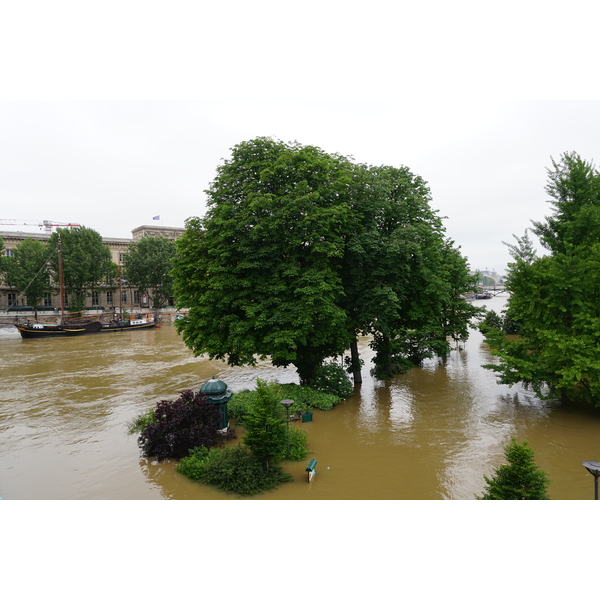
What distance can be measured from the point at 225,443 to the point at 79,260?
172 ft

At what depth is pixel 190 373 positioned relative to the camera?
22.8 m

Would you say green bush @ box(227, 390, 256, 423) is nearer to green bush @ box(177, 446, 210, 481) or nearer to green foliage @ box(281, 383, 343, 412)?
green foliage @ box(281, 383, 343, 412)

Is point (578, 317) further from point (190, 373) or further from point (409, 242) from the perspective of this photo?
point (190, 373)

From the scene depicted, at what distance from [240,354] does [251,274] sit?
3.12 metres

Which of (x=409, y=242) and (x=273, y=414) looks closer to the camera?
(x=273, y=414)

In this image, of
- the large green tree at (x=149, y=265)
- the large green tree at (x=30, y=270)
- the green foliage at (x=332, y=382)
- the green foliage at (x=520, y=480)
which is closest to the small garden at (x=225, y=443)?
the green foliage at (x=332, y=382)

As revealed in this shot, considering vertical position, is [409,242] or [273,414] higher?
[409,242]

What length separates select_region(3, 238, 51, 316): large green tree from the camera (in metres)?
52.0

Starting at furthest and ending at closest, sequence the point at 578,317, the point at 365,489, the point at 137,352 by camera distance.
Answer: the point at 137,352, the point at 578,317, the point at 365,489

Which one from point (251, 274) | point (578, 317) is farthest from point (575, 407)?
point (251, 274)

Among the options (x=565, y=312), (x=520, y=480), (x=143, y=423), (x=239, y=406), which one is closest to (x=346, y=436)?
(x=239, y=406)

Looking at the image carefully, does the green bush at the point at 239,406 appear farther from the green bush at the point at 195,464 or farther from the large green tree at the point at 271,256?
the green bush at the point at 195,464

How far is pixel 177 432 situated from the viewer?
10406mm

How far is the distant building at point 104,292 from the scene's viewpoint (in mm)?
62219
